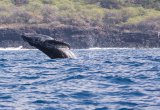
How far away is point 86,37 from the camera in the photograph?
124 metres

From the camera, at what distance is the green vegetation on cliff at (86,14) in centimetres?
13525

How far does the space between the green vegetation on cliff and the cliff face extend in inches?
199

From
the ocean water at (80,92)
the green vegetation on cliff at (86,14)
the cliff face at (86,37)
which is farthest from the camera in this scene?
the green vegetation on cliff at (86,14)

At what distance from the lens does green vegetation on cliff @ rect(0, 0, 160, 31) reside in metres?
135

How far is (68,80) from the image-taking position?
2075cm

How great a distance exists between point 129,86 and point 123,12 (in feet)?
414

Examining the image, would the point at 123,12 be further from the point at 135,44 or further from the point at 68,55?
the point at 68,55

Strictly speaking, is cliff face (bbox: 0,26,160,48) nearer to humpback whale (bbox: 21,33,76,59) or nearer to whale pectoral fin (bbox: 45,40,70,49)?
humpback whale (bbox: 21,33,76,59)

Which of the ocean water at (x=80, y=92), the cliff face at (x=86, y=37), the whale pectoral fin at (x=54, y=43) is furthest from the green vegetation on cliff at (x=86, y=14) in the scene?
the ocean water at (x=80, y=92)

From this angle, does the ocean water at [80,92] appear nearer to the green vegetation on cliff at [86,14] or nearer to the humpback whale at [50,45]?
the humpback whale at [50,45]

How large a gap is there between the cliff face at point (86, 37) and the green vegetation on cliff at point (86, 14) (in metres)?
5.06

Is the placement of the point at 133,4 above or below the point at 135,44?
above

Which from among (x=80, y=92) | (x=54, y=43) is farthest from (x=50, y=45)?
(x=80, y=92)


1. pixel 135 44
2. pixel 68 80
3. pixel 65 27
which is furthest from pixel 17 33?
pixel 68 80
